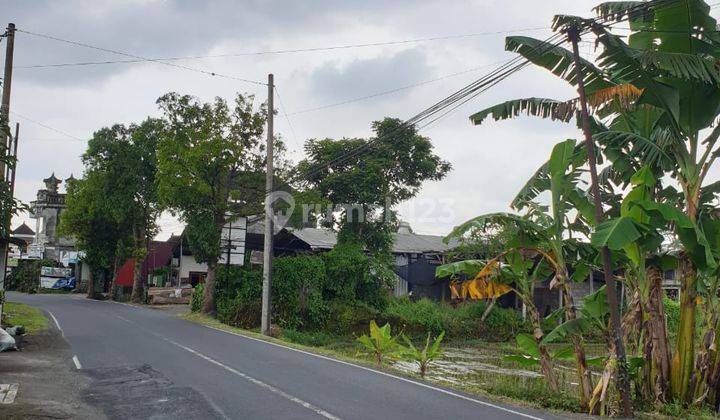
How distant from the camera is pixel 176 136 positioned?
30500mm

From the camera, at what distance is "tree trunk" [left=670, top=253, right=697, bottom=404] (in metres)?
11.6

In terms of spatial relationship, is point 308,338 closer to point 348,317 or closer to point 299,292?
point 299,292

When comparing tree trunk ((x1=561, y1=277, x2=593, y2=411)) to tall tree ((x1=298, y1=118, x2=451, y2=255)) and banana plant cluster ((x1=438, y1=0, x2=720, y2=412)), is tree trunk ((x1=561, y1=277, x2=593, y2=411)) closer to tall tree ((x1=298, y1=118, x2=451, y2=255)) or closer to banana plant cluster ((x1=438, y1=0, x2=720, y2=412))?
banana plant cluster ((x1=438, y1=0, x2=720, y2=412))

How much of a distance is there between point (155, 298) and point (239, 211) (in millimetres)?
19312

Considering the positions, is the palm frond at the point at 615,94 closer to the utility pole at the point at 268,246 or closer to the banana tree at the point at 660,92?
the banana tree at the point at 660,92

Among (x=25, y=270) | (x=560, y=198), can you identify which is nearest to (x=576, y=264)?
(x=560, y=198)

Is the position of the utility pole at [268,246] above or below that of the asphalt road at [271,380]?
above

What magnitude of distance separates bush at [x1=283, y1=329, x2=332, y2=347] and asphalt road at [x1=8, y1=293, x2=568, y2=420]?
6722 mm

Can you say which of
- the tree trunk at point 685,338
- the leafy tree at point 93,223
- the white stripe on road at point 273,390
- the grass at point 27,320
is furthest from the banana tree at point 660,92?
the leafy tree at point 93,223

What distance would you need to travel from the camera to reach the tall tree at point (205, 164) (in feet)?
95.4

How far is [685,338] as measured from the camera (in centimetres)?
1176

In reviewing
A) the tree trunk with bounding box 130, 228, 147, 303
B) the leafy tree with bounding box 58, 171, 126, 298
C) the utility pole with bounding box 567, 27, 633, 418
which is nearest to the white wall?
the leafy tree with bounding box 58, 171, 126, 298

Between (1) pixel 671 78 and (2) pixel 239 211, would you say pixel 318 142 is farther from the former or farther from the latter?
(1) pixel 671 78

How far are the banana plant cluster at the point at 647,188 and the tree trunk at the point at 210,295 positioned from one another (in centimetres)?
2092
